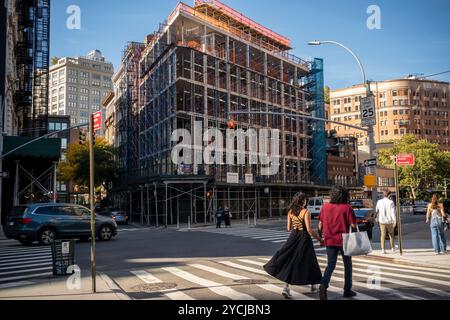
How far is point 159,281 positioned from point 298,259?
356 cm

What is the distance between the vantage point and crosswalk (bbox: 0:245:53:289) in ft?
34.4

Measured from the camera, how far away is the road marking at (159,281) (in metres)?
7.85

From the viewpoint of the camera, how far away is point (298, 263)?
24.7 ft

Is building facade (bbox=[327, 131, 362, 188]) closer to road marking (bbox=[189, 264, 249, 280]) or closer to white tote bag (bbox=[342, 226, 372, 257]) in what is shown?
road marking (bbox=[189, 264, 249, 280])

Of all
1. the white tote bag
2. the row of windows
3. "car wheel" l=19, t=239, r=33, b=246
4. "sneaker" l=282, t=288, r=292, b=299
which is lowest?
"car wheel" l=19, t=239, r=33, b=246

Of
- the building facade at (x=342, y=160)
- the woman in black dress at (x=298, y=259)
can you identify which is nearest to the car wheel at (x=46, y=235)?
the woman in black dress at (x=298, y=259)

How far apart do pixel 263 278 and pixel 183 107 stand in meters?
32.4

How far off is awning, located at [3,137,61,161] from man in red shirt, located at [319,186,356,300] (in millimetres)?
31180

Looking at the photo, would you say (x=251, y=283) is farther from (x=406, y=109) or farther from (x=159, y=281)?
(x=406, y=109)

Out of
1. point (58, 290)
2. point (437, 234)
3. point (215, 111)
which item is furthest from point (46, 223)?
point (215, 111)

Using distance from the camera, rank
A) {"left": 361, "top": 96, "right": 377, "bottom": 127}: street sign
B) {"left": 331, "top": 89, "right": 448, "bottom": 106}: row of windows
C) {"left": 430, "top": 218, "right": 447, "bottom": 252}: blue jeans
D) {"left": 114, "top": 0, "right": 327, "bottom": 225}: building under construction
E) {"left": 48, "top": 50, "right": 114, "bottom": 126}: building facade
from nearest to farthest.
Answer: {"left": 430, "top": 218, "right": 447, "bottom": 252}: blue jeans → {"left": 361, "top": 96, "right": 377, "bottom": 127}: street sign → {"left": 114, "top": 0, "right": 327, "bottom": 225}: building under construction → {"left": 331, "top": 89, "right": 448, "bottom": 106}: row of windows → {"left": 48, "top": 50, "right": 114, "bottom": 126}: building facade

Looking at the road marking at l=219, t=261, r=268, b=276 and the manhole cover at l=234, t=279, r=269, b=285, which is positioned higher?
the manhole cover at l=234, t=279, r=269, b=285

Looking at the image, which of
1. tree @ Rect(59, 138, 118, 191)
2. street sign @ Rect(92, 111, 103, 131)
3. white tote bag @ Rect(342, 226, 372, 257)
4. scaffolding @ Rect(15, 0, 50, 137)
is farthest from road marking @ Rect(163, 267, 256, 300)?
tree @ Rect(59, 138, 118, 191)
